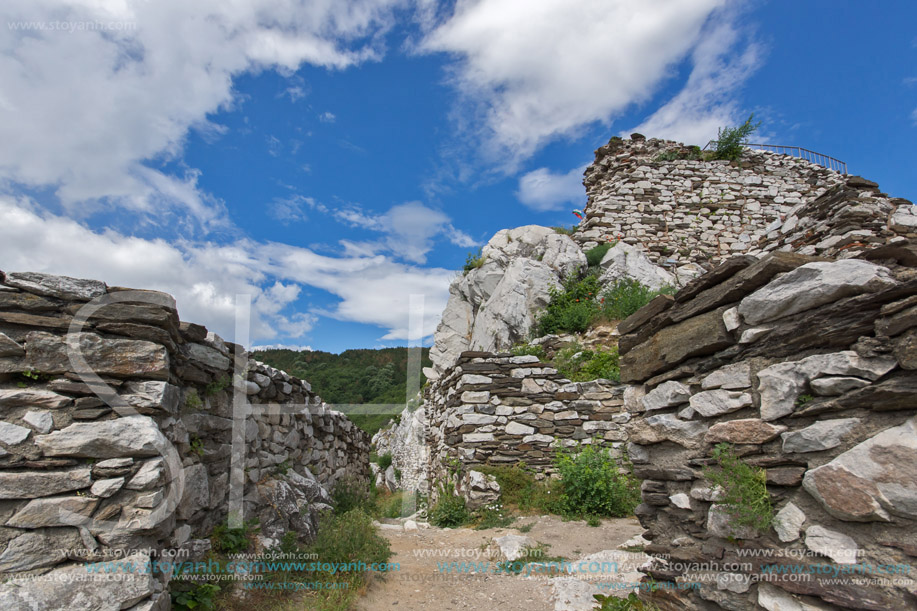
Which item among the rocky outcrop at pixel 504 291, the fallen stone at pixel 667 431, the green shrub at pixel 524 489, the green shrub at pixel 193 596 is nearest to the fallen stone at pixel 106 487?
the green shrub at pixel 193 596

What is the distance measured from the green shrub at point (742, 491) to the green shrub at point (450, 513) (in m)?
4.83

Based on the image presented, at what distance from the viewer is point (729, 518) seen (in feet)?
8.21

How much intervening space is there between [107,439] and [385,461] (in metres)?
14.6

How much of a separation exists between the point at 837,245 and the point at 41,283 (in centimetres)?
715

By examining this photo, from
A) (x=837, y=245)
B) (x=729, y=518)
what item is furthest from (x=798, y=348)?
(x=837, y=245)

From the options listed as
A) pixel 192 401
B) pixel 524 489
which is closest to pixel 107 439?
pixel 192 401

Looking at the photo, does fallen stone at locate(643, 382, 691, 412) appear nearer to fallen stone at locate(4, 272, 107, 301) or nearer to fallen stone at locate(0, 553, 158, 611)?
fallen stone at locate(0, 553, 158, 611)

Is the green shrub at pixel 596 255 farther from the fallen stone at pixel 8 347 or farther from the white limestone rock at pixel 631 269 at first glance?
the fallen stone at pixel 8 347

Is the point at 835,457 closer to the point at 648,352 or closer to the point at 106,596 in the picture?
the point at 648,352

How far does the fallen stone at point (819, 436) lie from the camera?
6.65ft

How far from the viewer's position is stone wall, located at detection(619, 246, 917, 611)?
186 centimetres

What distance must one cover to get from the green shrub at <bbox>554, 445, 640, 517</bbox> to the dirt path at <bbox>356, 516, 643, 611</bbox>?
220 millimetres

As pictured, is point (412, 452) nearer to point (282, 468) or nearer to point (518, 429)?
point (518, 429)

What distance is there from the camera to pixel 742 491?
7.77ft
